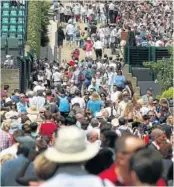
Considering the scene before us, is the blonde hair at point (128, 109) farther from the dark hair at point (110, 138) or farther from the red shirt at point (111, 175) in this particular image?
the red shirt at point (111, 175)

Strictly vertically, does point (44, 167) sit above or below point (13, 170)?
above

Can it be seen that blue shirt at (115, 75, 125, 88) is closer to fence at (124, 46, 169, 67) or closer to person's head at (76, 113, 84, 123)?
fence at (124, 46, 169, 67)

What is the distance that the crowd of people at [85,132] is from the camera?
6199 mm

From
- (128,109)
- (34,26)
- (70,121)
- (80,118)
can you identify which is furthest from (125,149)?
(34,26)

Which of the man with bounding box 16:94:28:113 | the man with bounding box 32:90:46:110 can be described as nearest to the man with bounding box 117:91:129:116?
the man with bounding box 32:90:46:110

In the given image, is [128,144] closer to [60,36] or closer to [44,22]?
[60,36]

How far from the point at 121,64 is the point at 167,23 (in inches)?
465

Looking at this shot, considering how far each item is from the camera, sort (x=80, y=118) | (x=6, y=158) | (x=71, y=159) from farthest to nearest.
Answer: (x=80, y=118), (x=6, y=158), (x=71, y=159)

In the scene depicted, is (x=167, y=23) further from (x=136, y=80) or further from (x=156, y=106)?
(x=156, y=106)

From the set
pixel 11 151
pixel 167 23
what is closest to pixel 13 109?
pixel 11 151

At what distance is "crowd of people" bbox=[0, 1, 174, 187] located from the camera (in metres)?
6.20

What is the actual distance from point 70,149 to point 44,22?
3163 cm

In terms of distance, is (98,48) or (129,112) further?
(98,48)

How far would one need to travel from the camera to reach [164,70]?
2873cm
